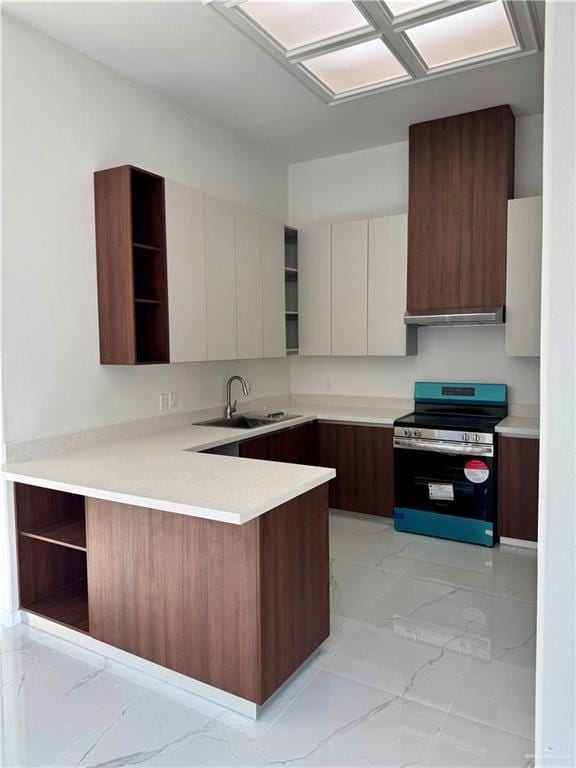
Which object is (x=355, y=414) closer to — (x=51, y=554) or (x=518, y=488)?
(x=518, y=488)

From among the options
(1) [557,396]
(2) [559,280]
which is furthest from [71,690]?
(2) [559,280]

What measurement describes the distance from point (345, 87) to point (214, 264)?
1300 millimetres

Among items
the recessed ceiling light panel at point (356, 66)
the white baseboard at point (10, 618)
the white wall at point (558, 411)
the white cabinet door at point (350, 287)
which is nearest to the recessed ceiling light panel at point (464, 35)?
the recessed ceiling light panel at point (356, 66)

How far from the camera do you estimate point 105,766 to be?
1744 millimetres

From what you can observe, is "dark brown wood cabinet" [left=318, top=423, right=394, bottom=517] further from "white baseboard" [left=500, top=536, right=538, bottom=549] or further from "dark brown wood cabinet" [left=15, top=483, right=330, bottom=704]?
"dark brown wood cabinet" [left=15, top=483, right=330, bottom=704]

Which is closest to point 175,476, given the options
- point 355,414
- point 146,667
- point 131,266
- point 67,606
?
point 146,667

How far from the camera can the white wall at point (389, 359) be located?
3.87 metres

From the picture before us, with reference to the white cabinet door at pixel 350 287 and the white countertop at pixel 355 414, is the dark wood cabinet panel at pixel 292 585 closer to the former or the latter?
the white countertop at pixel 355 414

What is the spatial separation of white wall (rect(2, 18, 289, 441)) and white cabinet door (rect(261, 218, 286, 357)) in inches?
33.1

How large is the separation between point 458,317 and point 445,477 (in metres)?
1.10

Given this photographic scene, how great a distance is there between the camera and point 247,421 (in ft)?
13.4

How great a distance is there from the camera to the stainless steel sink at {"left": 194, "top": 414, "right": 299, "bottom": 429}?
3858mm

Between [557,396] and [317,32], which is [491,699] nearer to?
[557,396]

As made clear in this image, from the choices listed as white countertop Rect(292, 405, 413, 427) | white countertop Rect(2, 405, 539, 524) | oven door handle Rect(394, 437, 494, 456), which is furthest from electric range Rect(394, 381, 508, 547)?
white countertop Rect(2, 405, 539, 524)
